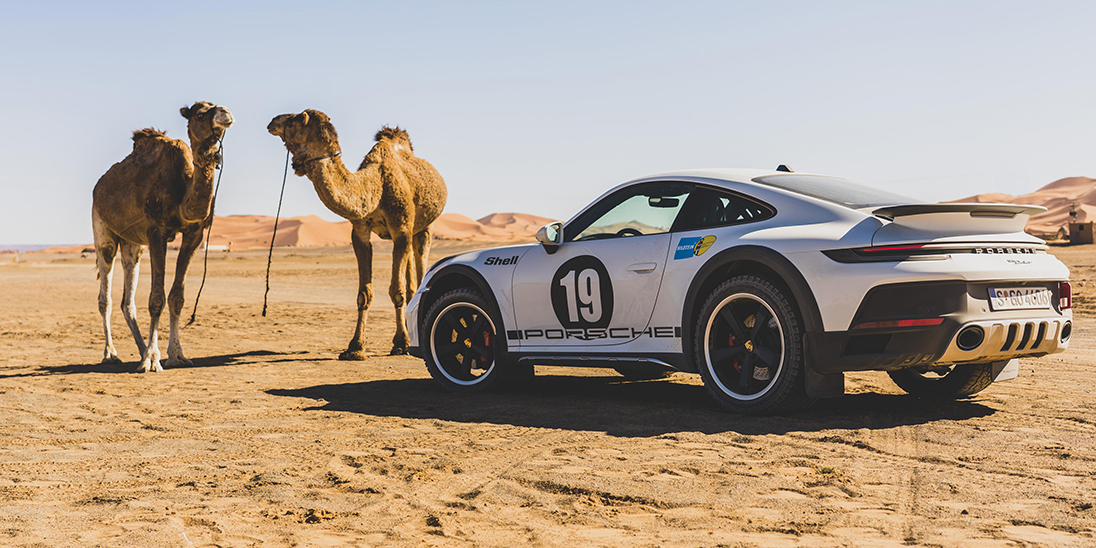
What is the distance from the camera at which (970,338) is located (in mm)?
5758

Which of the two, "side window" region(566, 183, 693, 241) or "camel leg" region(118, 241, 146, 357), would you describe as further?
"camel leg" region(118, 241, 146, 357)

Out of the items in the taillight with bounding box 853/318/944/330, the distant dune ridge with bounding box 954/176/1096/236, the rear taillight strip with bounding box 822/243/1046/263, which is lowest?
the taillight with bounding box 853/318/944/330

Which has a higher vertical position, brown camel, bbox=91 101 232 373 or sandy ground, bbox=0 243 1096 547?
brown camel, bbox=91 101 232 373

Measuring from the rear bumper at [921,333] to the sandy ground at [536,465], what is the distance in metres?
0.50

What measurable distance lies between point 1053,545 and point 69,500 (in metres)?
4.45

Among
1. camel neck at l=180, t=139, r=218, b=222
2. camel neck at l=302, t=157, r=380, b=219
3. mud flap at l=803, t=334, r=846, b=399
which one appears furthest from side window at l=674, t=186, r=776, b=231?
camel neck at l=180, t=139, r=218, b=222

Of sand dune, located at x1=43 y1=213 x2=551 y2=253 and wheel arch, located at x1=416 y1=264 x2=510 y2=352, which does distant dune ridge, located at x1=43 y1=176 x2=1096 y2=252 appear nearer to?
sand dune, located at x1=43 y1=213 x2=551 y2=253

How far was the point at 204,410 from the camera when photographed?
757cm

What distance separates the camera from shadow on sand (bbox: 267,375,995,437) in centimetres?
630

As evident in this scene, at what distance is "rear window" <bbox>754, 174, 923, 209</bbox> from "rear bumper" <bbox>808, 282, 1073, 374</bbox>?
0.80 meters

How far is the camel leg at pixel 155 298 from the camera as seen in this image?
1032 centimetres

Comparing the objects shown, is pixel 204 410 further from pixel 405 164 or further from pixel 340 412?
pixel 405 164

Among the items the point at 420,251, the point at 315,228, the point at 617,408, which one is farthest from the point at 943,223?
the point at 315,228

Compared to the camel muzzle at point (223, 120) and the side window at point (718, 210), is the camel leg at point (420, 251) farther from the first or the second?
the side window at point (718, 210)
